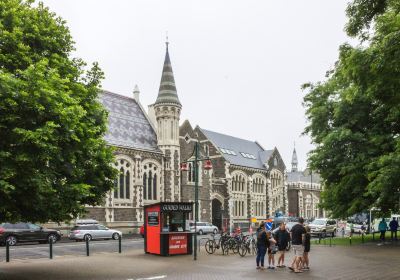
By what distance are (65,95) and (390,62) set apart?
27.3ft

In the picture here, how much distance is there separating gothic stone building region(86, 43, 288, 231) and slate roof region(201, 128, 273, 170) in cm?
19

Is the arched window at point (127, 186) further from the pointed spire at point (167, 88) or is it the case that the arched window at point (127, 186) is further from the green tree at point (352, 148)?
the green tree at point (352, 148)

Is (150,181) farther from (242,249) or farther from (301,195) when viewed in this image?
(301,195)

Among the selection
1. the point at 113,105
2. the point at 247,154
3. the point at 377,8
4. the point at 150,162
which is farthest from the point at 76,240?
the point at 247,154

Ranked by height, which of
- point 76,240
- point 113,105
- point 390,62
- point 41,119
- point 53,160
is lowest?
point 76,240

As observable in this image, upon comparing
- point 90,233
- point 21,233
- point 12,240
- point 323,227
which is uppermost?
point 21,233

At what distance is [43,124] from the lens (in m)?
12.2

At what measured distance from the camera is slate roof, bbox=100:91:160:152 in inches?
1719

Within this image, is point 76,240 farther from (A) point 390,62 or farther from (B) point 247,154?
(B) point 247,154

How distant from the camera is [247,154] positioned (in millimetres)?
64000

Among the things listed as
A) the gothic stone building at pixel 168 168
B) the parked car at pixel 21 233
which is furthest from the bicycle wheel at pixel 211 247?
the gothic stone building at pixel 168 168

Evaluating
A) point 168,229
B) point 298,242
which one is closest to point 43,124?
point 298,242

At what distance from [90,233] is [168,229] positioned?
13.2 m

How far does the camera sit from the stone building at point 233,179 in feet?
171
